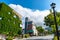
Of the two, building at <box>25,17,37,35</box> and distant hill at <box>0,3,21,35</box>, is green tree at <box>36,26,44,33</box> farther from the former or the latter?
distant hill at <box>0,3,21,35</box>

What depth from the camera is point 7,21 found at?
41.1 meters

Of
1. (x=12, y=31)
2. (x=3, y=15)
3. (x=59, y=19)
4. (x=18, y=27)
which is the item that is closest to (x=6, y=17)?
(x=3, y=15)

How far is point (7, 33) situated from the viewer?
3988cm

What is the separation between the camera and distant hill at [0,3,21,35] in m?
39.3

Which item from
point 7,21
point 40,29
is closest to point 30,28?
point 40,29

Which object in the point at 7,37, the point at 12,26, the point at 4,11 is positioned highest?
the point at 4,11

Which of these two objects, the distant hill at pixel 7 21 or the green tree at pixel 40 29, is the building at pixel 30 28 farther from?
the distant hill at pixel 7 21

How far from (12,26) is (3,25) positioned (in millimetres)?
4514

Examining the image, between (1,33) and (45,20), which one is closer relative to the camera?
(1,33)

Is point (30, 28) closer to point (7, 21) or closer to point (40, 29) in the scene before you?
point (40, 29)

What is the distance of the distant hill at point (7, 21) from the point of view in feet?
129

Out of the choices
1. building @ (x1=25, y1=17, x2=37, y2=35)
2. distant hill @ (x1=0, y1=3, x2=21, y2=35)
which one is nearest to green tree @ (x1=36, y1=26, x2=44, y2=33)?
building @ (x1=25, y1=17, x2=37, y2=35)

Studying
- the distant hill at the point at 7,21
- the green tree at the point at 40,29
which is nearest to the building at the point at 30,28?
the green tree at the point at 40,29

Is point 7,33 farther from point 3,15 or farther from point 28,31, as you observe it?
point 28,31
